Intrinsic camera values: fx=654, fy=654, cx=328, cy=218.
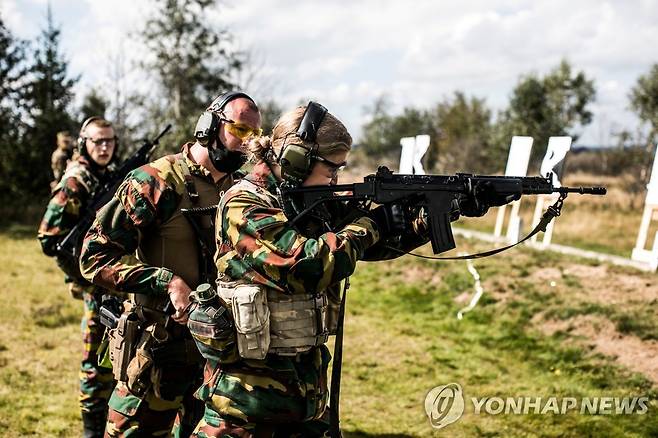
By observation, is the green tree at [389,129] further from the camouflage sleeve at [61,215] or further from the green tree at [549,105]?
the camouflage sleeve at [61,215]

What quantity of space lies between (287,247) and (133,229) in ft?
4.24

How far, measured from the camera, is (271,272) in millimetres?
2451

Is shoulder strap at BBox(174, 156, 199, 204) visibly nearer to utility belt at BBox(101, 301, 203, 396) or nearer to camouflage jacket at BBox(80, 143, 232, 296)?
camouflage jacket at BBox(80, 143, 232, 296)

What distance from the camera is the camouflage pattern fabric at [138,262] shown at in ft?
10.9

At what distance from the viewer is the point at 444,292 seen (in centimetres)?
1010

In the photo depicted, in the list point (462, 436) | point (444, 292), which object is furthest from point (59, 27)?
point (462, 436)

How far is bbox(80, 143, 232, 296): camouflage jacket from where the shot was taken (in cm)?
331

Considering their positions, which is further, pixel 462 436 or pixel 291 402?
pixel 462 436

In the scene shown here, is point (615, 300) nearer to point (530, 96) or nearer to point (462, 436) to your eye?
point (462, 436)

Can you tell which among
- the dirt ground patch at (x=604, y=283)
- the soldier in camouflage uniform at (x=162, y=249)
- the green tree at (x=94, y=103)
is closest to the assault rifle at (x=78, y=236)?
the soldier in camouflage uniform at (x=162, y=249)

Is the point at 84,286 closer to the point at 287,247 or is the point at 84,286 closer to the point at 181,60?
the point at 287,247

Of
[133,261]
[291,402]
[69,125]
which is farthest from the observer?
[69,125]

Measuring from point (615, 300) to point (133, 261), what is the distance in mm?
6431

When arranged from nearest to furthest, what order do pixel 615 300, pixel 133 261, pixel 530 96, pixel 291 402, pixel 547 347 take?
pixel 291 402, pixel 133 261, pixel 547 347, pixel 615 300, pixel 530 96
